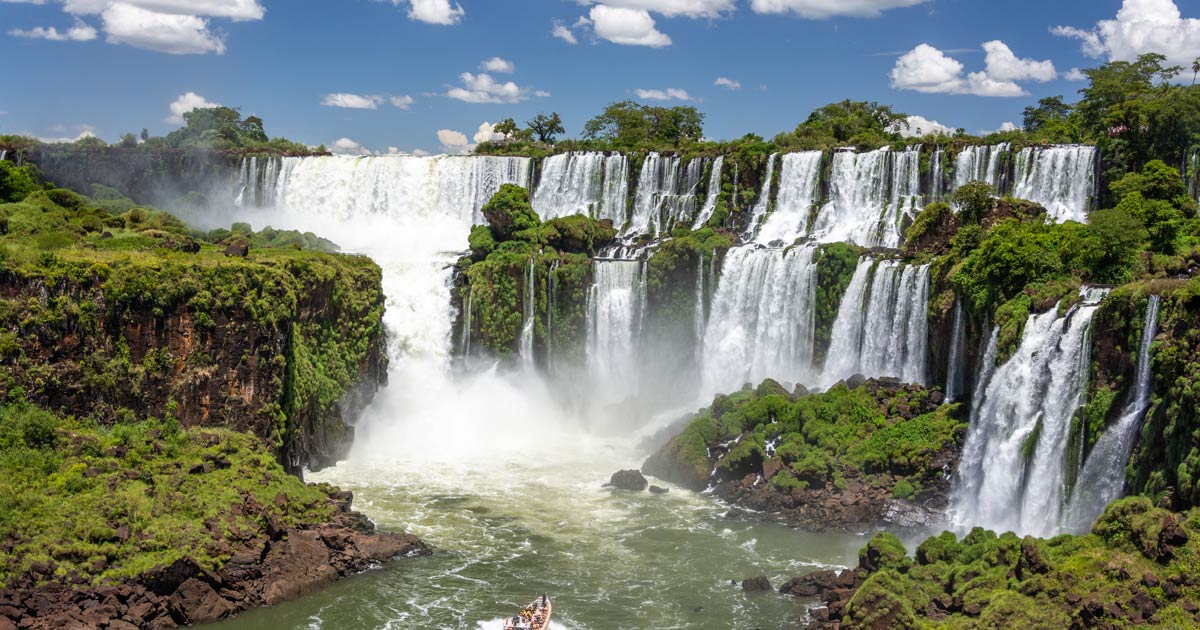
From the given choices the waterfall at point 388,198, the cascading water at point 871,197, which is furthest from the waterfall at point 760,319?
the waterfall at point 388,198

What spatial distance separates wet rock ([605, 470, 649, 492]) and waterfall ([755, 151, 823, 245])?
1783cm

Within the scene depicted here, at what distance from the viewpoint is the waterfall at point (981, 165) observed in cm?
4628

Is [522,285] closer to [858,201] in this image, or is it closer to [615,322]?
[615,322]

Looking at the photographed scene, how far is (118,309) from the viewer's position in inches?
1144

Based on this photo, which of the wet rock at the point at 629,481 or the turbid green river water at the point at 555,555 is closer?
the turbid green river water at the point at 555,555

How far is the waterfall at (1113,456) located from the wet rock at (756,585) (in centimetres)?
760

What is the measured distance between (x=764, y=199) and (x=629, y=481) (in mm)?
21844

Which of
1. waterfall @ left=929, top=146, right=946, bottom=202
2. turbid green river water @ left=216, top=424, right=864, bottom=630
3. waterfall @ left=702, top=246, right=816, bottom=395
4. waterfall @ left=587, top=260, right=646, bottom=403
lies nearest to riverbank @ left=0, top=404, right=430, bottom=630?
turbid green river water @ left=216, top=424, right=864, bottom=630

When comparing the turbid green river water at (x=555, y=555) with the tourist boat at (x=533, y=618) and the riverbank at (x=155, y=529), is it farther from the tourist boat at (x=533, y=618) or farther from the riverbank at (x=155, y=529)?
the riverbank at (x=155, y=529)

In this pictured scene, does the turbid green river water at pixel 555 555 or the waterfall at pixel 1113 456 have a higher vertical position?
the waterfall at pixel 1113 456

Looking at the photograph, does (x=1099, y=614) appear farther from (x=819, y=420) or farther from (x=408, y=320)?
(x=408, y=320)

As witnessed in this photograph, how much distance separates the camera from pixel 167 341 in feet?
97.1

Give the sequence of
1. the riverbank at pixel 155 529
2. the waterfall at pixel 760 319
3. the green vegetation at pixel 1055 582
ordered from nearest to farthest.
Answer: the green vegetation at pixel 1055 582, the riverbank at pixel 155 529, the waterfall at pixel 760 319

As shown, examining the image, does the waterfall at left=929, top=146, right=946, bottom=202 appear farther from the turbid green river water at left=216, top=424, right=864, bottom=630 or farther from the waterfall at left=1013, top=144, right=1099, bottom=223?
the turbid green river water at left=216, top=424, right=864, bottom=630
